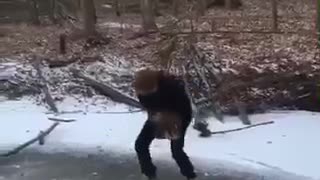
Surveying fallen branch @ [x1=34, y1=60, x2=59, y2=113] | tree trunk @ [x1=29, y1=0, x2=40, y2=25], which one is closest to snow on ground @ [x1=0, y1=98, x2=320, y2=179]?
fallen branch @ [x1=34, y1=60, x2=59, y2=113]

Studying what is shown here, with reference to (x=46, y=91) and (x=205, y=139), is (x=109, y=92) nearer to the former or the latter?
(x=46, y=91)

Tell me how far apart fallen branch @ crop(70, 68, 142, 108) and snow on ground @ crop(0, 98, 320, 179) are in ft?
0.56

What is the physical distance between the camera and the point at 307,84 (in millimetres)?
13242

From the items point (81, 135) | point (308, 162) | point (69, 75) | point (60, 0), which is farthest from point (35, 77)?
point (60, 0)

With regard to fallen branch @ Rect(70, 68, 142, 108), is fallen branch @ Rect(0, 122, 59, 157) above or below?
below

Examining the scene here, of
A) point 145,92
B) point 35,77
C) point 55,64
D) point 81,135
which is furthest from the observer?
point 55,64

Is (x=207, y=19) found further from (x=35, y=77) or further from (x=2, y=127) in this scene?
(x=2, y=127)

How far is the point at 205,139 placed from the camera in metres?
10.9

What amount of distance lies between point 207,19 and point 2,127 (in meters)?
15.7

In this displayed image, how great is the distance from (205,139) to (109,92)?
399 centimetres

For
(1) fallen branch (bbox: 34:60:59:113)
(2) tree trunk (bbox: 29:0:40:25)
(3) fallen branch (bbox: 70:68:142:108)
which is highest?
(2) tree trunk (bbox: 29:0:40:25)

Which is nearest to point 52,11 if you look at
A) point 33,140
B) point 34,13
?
point 34,13

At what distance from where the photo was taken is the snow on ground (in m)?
9.84

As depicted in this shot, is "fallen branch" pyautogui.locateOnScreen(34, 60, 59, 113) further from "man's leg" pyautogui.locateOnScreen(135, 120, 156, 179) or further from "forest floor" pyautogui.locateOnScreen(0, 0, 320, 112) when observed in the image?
"man's leg" pyautogui.locateOnScreen(135, 120, 156, 179)
